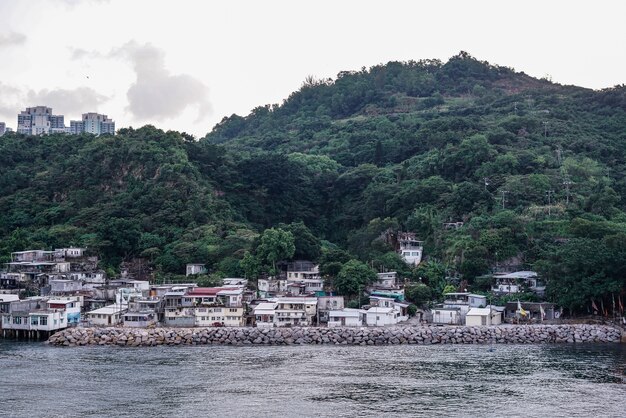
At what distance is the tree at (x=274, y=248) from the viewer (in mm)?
46469

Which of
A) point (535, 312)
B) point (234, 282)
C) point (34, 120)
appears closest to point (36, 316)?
point (234, 282)

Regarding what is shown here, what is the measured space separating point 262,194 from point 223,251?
1288cm

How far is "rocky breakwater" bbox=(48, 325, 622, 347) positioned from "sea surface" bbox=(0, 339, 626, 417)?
944 millimetres

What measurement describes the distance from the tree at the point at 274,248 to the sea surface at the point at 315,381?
36.2 ft

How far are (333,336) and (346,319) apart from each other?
2.14 m

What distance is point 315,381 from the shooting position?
2838 cm

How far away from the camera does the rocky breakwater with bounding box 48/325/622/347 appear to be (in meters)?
36.7

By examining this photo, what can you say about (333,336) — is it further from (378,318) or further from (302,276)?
(302,276)

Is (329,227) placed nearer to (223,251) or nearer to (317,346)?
(223,251)

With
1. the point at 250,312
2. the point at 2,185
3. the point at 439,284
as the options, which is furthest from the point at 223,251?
the point at 2,185

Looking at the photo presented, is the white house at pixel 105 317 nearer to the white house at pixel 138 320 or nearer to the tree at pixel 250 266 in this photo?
the white house at pixel 138 320

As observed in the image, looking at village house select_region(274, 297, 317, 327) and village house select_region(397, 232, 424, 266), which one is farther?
village house select_region(397, 232, 424, 266)

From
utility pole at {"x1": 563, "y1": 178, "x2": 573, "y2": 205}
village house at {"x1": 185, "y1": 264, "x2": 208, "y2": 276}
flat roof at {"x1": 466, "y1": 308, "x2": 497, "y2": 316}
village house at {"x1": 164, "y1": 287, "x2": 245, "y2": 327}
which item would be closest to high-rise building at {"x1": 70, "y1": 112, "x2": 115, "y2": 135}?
village house at {"x1": 185, "y1": 264, "x2": 208, "y2": 276}

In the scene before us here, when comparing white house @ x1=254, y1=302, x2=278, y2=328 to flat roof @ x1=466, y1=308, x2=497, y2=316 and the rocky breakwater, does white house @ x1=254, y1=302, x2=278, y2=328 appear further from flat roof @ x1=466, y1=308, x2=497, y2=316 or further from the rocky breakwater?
flat roof @ x1=466, y1=308, x2=497, y2=316
